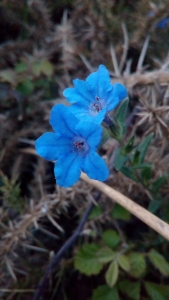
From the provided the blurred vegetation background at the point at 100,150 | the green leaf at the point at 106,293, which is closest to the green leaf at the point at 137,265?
the blurred vegetation background at the point at 100,150

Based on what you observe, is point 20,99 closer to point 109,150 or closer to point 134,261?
point 109,150

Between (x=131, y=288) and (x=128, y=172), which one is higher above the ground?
(x=128, y=172)

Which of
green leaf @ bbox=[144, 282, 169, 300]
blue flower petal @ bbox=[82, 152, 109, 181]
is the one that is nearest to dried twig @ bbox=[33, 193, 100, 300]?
green leaf @ bbox=[144, 282, 169, 300]

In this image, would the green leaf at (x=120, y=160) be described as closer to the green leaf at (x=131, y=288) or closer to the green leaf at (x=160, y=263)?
the green leaf at (x=160, y=263)

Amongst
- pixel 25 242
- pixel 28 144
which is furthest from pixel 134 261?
pixel 28 144

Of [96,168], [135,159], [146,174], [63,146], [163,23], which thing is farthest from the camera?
[163,23]

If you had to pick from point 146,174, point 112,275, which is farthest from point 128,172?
point 112,275

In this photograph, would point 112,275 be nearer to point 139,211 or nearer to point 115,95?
point 139,211
